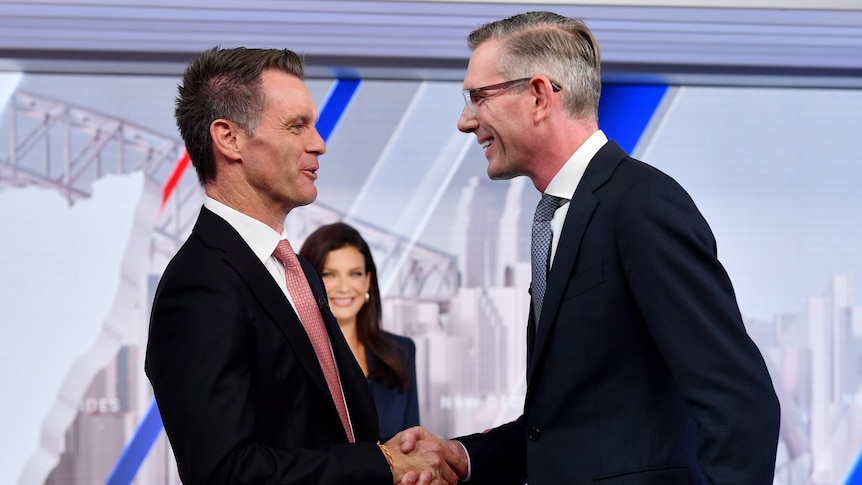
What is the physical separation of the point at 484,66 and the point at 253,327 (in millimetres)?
764

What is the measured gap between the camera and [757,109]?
4.91 meters

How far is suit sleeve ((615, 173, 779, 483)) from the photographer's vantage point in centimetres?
153

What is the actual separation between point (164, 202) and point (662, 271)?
138 inches

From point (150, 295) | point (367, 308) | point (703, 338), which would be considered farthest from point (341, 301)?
point (703, 338)

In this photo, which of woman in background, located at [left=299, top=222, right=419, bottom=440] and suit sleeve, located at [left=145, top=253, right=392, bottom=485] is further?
woman in background, located at [left=299, top=222, right=419, bottom=440]

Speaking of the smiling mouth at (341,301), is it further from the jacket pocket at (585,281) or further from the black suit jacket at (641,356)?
the jacket pocket at (585,281)

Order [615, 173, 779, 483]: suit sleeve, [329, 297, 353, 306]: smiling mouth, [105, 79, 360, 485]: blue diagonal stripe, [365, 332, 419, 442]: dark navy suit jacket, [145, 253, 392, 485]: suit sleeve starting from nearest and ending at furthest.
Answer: [615, 173, 779, 483]: suit sleeve < [145, 253, 392, 485]: suit sleeve < [365, 332, 419, 442]: dark navy suit jacket < [329, 297, 353, 306]: smiling mouth < [105, 79, 360, 485]: blue diagonal stripe

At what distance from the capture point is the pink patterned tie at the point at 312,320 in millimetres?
1946

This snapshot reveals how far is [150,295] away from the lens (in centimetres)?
458

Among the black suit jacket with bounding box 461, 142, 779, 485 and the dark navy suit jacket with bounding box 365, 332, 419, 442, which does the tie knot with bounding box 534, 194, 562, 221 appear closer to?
the black suit jacket with bounding box 461, 142, 779, 485

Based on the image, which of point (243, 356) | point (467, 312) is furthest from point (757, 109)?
point (243, 356)

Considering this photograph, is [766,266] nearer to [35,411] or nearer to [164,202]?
[164,202]

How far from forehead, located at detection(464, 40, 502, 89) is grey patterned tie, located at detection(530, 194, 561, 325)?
0.30 meters

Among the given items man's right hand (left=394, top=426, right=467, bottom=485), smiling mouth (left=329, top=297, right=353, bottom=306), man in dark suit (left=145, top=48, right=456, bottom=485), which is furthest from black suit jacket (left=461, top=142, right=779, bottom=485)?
smiling mouth (left=329, top=297, right=353, bottom=306)
